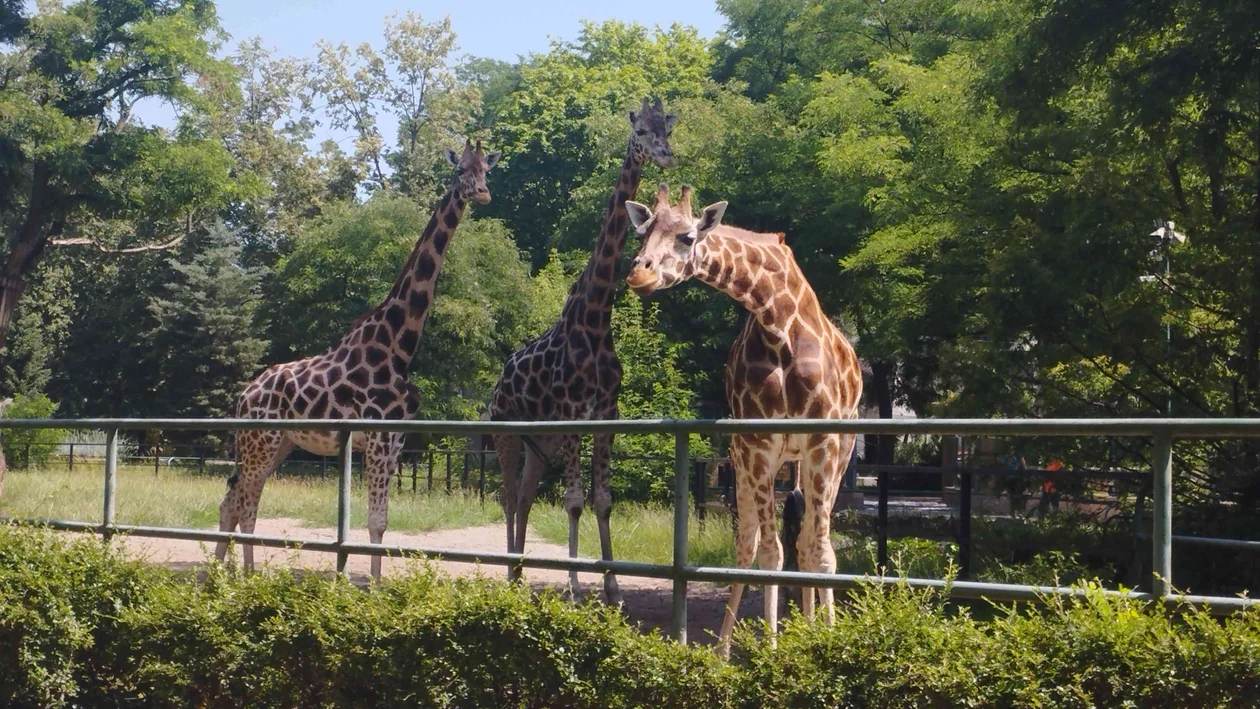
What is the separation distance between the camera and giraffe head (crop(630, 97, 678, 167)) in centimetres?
993

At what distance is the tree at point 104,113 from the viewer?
28.8 meters

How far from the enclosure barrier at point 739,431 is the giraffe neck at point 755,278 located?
4.25ft

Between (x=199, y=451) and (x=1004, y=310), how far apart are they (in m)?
18.5

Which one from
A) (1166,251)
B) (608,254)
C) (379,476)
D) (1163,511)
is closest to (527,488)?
(379,476)

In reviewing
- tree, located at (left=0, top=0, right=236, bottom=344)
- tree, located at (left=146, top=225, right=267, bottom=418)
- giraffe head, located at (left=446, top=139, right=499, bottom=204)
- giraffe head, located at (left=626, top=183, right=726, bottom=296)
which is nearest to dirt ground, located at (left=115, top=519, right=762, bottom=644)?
giraffe head, located at (left=626, top=183, right=726, bottom=296)

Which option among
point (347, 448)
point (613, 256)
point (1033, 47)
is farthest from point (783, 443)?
point (1033, 47)

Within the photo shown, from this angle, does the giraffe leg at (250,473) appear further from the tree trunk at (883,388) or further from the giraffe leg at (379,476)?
the tree trunk at (883,388)

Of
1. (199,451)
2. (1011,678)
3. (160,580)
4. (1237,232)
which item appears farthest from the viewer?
(199,451)

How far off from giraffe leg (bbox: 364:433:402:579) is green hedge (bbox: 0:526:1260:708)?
92.6 inches

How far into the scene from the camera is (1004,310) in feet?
40.1

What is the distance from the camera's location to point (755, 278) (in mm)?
6637

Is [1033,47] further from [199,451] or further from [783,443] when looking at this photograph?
[199,451]

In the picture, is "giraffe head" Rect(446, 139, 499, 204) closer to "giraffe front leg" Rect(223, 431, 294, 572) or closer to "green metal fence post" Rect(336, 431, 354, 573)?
"giraffe front leg" Rect(223, 431, 294, 572)

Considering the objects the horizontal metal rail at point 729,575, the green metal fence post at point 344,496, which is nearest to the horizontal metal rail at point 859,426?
the green metal fence post at point 344,496
